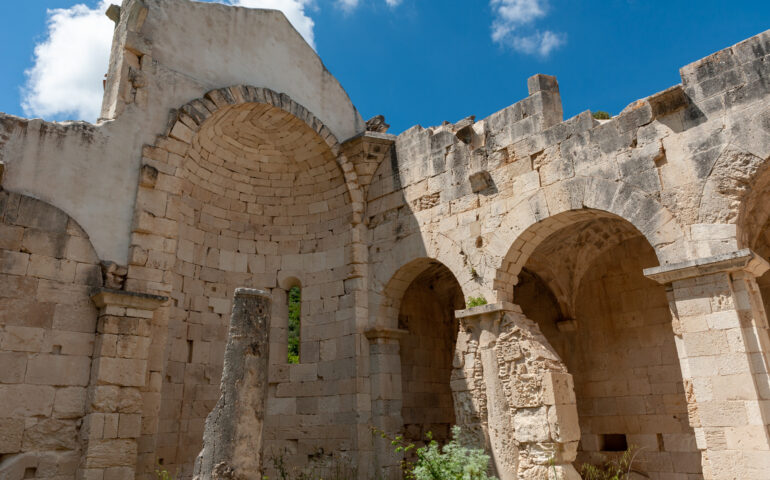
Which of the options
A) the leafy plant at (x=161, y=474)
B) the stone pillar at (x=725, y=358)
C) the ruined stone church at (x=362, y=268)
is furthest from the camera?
the leafy plant at (x=161, y=474)

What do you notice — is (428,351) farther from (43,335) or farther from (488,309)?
(43,335)

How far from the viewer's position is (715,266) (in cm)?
596

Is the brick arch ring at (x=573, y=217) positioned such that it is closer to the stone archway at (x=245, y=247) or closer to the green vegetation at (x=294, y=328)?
the stone archway at (x=245, y=247)

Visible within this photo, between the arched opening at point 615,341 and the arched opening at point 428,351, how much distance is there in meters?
1.83

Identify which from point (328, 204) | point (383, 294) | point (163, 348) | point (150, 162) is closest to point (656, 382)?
point (383, 294)

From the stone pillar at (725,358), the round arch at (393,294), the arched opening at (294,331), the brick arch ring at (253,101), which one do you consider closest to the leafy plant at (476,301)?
the round arch at (393,294)

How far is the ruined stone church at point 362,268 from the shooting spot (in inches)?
243

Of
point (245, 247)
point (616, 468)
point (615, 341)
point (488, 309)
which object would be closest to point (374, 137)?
point (245, 247)

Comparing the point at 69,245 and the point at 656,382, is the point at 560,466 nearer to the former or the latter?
the point at 656,382

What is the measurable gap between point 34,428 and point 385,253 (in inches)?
204

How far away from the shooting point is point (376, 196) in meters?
9.73

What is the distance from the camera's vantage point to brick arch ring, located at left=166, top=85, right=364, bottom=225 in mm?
8406

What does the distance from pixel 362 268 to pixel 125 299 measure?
3591 millimetres

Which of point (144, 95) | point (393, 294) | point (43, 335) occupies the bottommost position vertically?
point (43, 335)
